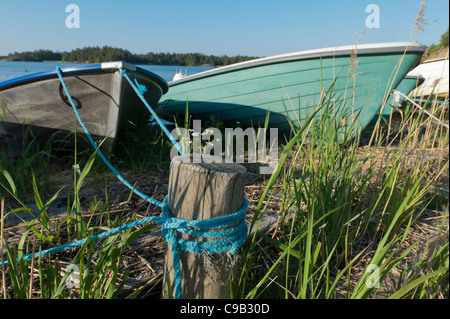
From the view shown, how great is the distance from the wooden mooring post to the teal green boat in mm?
2235

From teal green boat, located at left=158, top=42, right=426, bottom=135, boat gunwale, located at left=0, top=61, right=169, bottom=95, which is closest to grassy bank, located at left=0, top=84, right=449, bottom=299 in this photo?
boat gunwale, located at left=0, top=61, right=169, bottom=95

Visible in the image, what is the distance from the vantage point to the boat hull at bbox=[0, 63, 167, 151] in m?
2.84

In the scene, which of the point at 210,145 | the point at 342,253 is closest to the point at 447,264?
the point at 342,253

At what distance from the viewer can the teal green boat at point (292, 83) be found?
3.56m

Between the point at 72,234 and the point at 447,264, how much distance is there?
1.76 m

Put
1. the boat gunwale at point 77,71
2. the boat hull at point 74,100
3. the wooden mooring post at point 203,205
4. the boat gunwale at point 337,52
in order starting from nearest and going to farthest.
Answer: the wooden mooring post at point 203,205 < the boat gunwale at point 77,71 < the boat hull at point 74,100 < the boat gunwale at point 337,52

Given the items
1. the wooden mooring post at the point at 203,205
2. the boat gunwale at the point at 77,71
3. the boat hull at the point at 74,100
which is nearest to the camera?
the wooden mooring post at the point at 203,205

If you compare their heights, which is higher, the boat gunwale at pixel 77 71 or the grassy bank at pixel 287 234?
the boat gunwale at pixel 77 71

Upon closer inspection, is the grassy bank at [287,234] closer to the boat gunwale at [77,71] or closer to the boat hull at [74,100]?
the boat hull at [74,100]

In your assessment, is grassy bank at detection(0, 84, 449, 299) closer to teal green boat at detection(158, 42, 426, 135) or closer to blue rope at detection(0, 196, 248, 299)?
blue rope at detection(0, 196, 248, 299)

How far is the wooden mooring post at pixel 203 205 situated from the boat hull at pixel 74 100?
2000 mm

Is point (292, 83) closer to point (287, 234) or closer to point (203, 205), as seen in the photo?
point (287, 234)

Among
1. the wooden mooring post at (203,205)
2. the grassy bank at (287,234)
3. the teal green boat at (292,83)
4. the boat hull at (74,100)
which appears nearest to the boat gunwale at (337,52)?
the teal green boat at (292,83)

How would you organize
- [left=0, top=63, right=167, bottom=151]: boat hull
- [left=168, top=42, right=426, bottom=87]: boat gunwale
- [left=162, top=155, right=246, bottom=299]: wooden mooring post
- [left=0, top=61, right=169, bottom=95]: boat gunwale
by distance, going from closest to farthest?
1. [left=162, top=155, right=246, bottom=299]: wooden mooring post
2. [left=0, top=61, right=169, bottom=95]: boat gunwale
3. [left=0, top=63, right=167, bottom=151]: boat hull
4. [left=168, top=42, right=426, bottom=87]: boat gunwale
